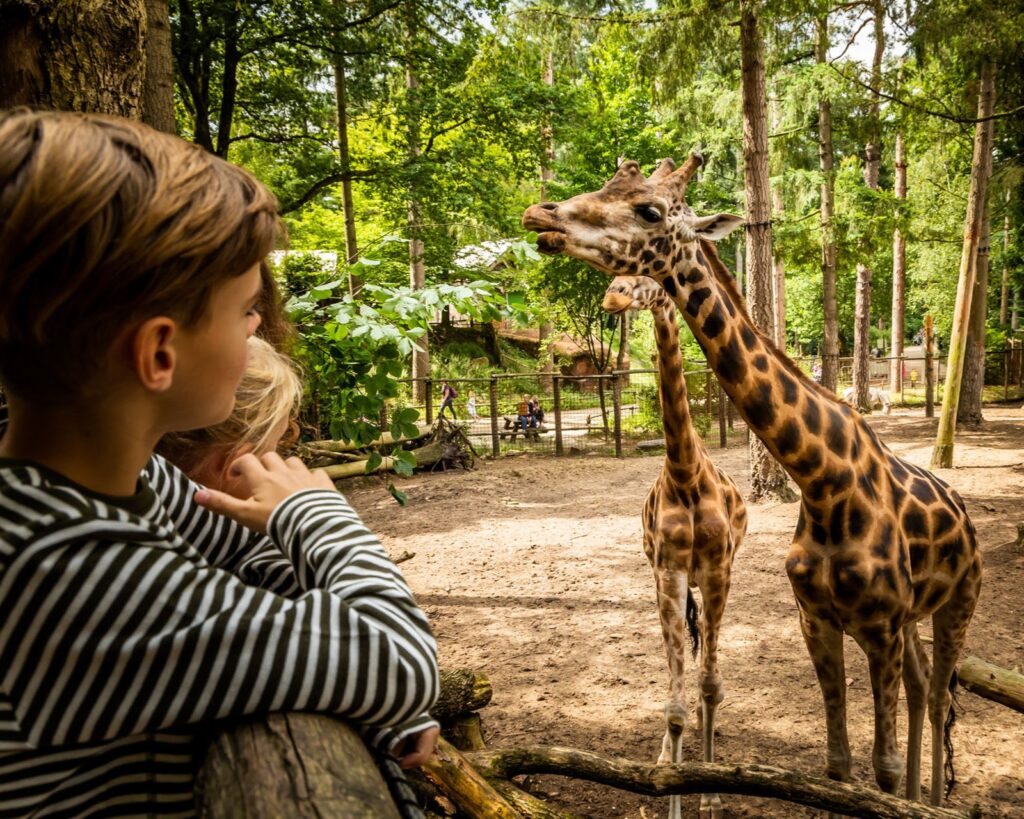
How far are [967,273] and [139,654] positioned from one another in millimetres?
10667

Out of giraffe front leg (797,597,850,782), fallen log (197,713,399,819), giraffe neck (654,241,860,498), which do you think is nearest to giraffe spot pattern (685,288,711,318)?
giraffe neck (654,241,860,498)

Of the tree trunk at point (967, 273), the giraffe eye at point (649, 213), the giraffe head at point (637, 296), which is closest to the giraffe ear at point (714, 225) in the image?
the giraffe eye at point (649, 213)

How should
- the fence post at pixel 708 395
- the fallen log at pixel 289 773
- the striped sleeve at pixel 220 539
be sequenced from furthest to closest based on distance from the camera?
1. the fence post at pixel 708 395
2. the striped sleeve at pixel 220 539
3. the fallen log at pixel 289 773

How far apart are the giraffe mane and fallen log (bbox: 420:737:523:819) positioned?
1732 mm

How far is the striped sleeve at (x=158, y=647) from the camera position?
0.69 metres

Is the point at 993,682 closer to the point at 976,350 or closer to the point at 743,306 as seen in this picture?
the point at 743,306

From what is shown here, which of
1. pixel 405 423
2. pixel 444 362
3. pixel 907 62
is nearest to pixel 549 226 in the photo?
pixel 405 423

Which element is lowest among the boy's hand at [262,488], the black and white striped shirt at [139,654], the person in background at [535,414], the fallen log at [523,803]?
the fallen log at [523,803]

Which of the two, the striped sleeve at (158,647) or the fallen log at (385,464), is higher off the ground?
the striped sleeve at (158,647)

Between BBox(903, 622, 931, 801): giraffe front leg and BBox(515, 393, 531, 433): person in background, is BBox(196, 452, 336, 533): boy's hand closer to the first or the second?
BBox(903, 622, 931, 801): giraffe front leg

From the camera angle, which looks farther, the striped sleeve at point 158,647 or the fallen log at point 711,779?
the fallen log at point 711,779

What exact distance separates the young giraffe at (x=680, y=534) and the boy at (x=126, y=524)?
229 centimetres

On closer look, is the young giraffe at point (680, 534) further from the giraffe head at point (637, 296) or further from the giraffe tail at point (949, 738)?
the giraffe tail at point (949, 738)

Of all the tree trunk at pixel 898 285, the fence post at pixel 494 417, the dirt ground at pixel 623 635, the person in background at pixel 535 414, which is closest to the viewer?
the dirt ground at pixel 623 635
